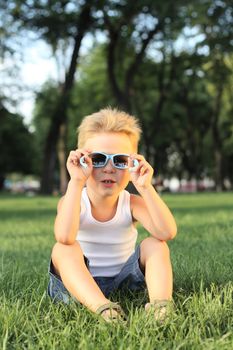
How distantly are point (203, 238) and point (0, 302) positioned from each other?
4623 mm

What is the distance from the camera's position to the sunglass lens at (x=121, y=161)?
3432 mm

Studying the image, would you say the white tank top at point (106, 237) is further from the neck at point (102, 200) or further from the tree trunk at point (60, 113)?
the tree trunk at point (60, 113)

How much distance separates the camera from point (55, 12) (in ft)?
76.8

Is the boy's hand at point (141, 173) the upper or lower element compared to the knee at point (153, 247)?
upper

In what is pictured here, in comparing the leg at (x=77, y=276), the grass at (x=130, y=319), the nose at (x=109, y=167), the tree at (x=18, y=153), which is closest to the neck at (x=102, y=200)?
the nose at (x=109, y=167)

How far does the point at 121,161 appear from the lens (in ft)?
11.3

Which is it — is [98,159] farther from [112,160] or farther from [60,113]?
[60,113]

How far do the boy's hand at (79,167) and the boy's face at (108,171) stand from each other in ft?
0.26

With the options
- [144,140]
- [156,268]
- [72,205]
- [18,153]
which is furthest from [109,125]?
[18,153]

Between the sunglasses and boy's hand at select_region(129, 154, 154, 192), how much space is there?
0.02 m

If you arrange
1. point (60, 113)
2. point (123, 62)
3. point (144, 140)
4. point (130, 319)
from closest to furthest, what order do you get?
point (130, 319), point (60, 113), point (123, 62), point (144, 140)

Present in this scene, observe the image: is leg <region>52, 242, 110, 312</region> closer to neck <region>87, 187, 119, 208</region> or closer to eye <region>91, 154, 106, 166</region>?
neck <region>87, 187, 119, 208</region>

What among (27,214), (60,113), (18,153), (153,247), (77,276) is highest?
(60,113)

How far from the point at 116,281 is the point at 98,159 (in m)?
0.82
